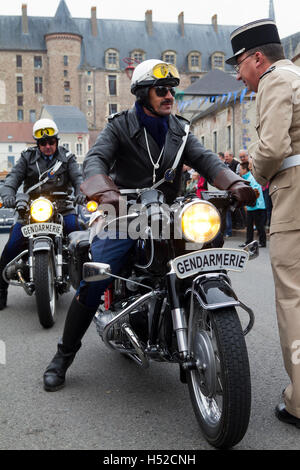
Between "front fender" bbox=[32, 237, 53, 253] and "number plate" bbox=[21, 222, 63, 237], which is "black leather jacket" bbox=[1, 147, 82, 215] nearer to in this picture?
"number plate" bbox=[21, 222, 63, 237]

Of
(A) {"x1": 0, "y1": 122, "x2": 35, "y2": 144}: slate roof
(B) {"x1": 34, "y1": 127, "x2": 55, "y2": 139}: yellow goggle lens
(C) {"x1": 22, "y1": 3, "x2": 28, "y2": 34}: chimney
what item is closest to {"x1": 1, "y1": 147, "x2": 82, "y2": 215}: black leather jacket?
(B) {"x1": 34, "y1": 127, "x2": 55, "y2": 139}: yellow goggle lens

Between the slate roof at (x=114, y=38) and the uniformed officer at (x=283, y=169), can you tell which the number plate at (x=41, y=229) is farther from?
the slate roof at (x=114, y=38)

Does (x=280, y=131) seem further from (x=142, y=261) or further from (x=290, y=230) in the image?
(x=142, y=261)

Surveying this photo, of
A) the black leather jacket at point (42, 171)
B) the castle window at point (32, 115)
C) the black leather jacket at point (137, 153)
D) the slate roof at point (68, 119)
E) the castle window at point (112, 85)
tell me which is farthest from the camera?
the castle window at point (32, 115)

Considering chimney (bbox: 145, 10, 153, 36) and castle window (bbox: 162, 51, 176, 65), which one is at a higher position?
chimney (bbox: 145, 10, 153, 36)

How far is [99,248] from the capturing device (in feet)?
11.3

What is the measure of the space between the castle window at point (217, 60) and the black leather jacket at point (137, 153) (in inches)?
3390

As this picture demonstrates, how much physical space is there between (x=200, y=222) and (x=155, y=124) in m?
0.96

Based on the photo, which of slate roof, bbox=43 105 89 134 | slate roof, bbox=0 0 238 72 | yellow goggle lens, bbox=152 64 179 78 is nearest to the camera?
yellow goggle lens, bbox=152 64 179 78

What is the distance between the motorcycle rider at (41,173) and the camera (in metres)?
6.10

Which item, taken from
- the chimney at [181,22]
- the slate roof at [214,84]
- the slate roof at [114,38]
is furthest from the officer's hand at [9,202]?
the chimney at [181,22]

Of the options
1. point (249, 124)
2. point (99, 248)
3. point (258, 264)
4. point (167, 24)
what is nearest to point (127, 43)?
point (167, 24)

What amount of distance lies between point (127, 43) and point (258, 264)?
7982 centimetres

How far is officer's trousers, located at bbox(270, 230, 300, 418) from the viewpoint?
10.1ft
